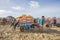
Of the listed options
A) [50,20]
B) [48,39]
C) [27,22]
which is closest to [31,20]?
[27,22]

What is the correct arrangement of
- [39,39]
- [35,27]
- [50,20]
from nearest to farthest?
[39,39] < [35,27] < [50,20]

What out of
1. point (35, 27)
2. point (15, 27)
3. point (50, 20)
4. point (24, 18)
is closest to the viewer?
point (24, 18)

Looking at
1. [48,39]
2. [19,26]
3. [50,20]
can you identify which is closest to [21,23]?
[19,26]

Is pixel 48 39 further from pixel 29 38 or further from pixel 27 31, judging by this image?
pixel 27 31

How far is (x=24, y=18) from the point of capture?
14305 millimetres

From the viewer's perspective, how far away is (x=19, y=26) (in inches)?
582

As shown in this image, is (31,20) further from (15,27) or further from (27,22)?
(15,27)

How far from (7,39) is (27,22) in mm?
3656

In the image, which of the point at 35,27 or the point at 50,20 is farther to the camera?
the point at 50,20

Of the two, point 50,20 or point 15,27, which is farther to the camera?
point 50,20

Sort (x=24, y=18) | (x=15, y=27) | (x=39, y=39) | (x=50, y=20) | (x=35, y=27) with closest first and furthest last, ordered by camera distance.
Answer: (x=39, y=39) → (x=24, y=18) → (x=15, y=27) → (x=35, y=27) → (x=50, y=20)

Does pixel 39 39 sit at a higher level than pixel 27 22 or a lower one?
lower

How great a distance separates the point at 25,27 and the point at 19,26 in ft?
2.08

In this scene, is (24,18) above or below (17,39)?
above
